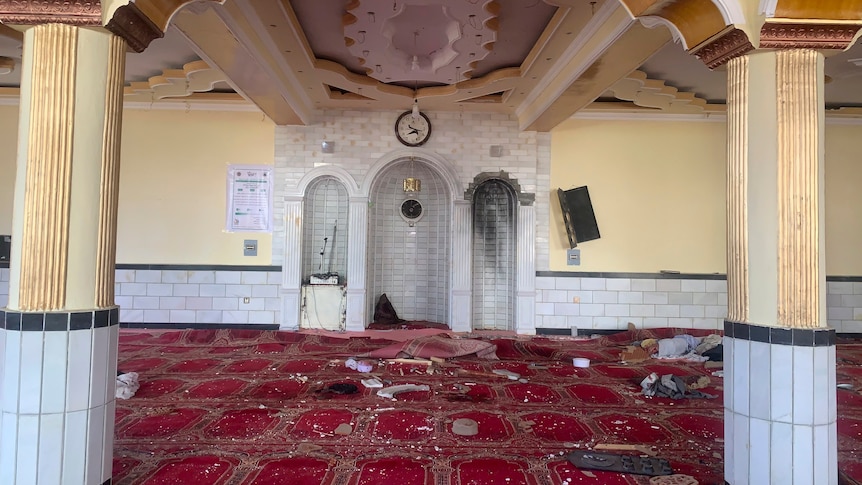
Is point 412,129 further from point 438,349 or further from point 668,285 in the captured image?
point 668,285

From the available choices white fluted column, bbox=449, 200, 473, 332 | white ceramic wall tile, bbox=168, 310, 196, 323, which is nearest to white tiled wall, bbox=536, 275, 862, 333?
white fluted column, bbox=449, 200, 473, 332

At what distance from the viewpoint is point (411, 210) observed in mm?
7949

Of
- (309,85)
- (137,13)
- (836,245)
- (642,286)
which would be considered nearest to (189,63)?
(309,85)

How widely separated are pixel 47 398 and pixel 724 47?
359 centimetres

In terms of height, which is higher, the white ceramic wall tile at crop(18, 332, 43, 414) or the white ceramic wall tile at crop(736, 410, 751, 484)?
the white ceramic wall tile at crop(18, 332, 43, 414)

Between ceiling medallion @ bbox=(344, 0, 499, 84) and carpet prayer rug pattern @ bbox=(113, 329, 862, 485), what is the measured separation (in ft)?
10.4

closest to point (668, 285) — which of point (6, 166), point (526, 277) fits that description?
point (526, 277)

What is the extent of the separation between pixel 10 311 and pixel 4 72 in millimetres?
5606

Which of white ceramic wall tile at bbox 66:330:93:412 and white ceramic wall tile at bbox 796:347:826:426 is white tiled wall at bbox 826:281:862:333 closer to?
white ceramic wall tile at bbox 796:347:826:426

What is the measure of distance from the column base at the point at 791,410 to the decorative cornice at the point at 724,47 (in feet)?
4.48

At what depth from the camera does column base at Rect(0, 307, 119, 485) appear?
224 cm

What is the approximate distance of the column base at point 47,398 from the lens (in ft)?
7.35

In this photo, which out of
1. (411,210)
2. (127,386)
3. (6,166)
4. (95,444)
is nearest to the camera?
(95,444)

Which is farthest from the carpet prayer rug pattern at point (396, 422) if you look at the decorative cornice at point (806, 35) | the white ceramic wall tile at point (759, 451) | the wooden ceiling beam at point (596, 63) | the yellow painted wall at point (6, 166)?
the yellow painted wall at point (6, 166)
